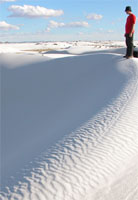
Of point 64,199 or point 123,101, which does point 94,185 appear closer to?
point 64,199

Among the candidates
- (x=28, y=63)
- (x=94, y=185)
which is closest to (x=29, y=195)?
(x=94, y=185)

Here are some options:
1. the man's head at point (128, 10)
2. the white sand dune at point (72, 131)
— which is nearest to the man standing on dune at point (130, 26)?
the man's head at point (128, 10)

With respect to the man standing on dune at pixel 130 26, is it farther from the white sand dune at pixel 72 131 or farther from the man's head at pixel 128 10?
the white sand dune at pixel 72 131

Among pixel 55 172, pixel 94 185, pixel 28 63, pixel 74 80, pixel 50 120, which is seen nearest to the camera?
pixel 94 185

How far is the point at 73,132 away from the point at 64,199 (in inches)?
54.6

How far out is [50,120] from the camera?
5039mm

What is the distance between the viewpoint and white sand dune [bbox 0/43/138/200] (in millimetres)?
2395

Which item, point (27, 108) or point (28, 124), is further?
point (27, 108)

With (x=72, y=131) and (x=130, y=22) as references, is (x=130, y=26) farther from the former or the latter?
(x=72, y=131)

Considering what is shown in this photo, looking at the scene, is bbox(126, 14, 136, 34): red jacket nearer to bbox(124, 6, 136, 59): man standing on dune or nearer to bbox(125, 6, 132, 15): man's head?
bbox(124, 6, 136, 59): man standing on dune

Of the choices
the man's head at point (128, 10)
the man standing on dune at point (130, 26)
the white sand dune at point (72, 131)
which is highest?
the man's head at point (128, 10)

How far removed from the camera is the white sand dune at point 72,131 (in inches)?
94.3

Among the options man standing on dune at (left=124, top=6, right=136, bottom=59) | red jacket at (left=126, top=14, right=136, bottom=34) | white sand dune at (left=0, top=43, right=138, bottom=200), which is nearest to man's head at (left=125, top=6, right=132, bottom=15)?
man standing on dune at (left=124, top=6, right=136, bottom=59)

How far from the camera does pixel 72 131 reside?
11.6ft
